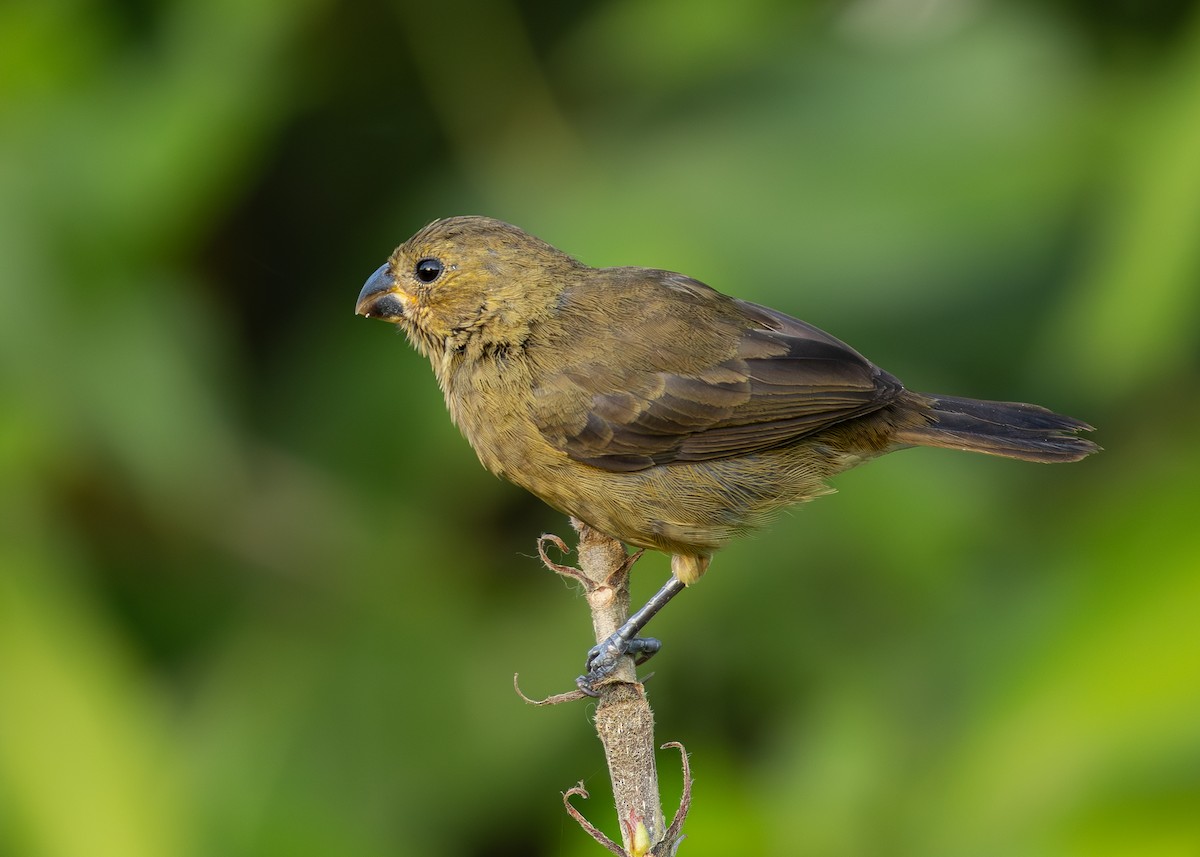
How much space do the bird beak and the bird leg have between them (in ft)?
3.40

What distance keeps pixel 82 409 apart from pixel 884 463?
245 cm

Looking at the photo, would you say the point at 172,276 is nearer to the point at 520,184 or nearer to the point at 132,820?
the point at 520,184

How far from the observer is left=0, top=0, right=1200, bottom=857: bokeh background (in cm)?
437

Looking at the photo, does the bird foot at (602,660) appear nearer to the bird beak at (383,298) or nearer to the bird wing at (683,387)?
the bird wing at (683,387)

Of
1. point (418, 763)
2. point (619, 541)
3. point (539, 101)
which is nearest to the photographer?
point (619, 541)

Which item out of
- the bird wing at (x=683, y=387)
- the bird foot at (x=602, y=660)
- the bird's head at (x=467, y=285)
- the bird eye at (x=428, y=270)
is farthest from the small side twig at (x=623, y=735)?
the bird eye at (x=428, y=270)

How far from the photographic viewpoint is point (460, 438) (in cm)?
481

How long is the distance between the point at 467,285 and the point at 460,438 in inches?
35.5

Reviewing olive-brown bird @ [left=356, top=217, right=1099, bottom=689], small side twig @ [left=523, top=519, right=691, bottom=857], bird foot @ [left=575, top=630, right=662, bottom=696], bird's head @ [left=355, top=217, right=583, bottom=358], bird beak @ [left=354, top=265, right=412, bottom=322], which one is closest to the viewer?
small side twig @ [left=523, top=519, right=691, bottom=857]

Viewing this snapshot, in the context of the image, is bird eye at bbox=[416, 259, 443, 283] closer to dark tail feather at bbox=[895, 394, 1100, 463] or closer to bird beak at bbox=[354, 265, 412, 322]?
bird beak at bbox=[354, 265, 412, 322]

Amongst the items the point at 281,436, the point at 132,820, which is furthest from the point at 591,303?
the point at 132,820

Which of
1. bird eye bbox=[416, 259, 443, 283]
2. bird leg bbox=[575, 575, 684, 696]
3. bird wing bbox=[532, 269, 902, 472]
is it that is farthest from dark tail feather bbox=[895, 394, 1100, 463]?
bird eye bbox=[416, 259, 443, 283]

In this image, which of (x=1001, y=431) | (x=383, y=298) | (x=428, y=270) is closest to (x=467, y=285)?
(x=428, y=270)

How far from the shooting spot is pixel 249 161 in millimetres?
5023
